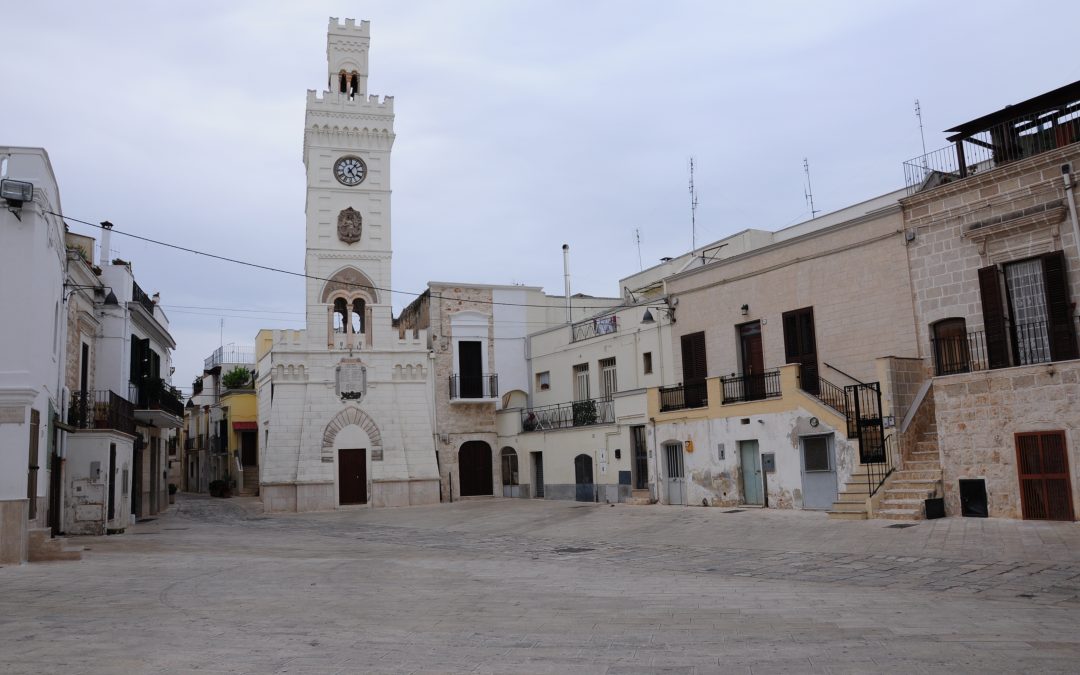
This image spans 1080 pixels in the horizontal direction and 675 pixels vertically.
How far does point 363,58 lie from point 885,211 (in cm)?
2283

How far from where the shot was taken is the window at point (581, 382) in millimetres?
29891

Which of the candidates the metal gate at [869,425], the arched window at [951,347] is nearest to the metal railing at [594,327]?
the metal gate at [869,425]

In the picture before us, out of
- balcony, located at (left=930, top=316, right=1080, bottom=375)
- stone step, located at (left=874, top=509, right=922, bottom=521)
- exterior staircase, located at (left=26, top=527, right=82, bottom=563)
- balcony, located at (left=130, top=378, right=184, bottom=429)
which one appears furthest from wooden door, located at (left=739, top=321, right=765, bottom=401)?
balcony, located at (left=130, top=378, right=184, bottom=429)

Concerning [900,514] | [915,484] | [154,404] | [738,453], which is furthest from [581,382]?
[900,514]

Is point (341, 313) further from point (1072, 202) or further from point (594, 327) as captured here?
point (1072, 202)

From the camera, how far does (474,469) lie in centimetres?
3291

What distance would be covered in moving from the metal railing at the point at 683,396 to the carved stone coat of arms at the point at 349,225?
48.3ft

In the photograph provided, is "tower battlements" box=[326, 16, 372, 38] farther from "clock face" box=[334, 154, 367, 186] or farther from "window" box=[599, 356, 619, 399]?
"window" box=[599, 356, 619, 399]

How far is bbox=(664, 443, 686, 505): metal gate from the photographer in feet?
76.2

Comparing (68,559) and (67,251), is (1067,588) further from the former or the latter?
(67,251)

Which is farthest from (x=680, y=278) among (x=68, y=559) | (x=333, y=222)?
(x=68, y=559)

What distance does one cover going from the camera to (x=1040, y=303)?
16.1 metres

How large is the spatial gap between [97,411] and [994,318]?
2077 cm

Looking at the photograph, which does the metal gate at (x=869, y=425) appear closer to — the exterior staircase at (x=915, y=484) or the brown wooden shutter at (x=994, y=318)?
the exterior staircase at (x=915, y=484)
